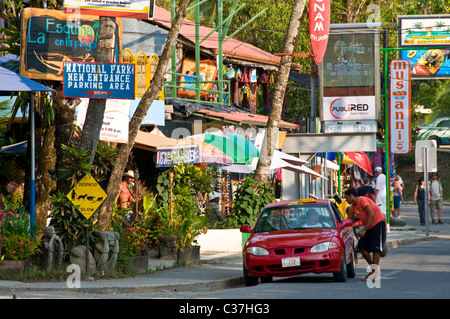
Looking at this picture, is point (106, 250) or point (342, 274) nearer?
point (342, 274)

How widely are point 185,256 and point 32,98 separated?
4674mm

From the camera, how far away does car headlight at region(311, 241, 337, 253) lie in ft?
45.3

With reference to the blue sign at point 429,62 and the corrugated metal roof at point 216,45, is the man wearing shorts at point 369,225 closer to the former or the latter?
the corrugated metal roof at point 216,45

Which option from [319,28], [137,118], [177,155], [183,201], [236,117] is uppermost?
[319,28]

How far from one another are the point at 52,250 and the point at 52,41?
6.45 meters

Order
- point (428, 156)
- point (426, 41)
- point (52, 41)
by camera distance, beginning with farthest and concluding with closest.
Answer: point (426, 41)
point (428, 156)
point (52, 41)

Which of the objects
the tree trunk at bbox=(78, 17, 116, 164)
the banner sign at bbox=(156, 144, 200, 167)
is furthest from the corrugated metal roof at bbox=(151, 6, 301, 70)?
the tree trunk at bbox=(78, 17, 116, 164)

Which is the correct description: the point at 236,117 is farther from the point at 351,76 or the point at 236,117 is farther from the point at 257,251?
the point at 257,251

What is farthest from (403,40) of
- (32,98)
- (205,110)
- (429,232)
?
(32,98)

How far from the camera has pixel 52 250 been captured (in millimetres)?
14398

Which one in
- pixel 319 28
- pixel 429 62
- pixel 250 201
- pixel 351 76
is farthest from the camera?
pixel 429 62

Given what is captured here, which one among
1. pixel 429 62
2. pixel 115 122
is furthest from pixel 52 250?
pixel 429 62

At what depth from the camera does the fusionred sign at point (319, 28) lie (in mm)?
26641
